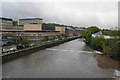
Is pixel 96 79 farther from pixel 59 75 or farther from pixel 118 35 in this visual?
pixel 118 35

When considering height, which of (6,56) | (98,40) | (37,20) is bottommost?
(6,56)

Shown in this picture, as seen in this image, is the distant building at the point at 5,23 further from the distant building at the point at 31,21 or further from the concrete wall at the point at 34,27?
the distant building at the point at 31,21

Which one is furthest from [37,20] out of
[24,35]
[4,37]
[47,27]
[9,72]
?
[9,72]

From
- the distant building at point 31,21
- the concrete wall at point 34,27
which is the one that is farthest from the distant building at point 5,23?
the distant building at point 31,21

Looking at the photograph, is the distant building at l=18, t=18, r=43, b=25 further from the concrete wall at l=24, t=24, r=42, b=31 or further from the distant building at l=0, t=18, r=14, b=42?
the distant building at l=0, t=18, r=14, b=42

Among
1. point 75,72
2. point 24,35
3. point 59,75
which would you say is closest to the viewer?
point 59,75

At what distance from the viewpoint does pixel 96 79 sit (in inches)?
330

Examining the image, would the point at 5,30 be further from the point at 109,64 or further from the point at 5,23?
the point at 109,64

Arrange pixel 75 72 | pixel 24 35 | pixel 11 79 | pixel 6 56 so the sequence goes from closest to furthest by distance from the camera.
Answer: pixel 11 79, pixel 75 72, pixel 6 56, pixel 24 35

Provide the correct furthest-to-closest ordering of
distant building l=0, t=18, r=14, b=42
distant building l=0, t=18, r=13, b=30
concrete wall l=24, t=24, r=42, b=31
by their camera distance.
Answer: concrete wall l=24, t=24, r=42, b=31 → distant building l=0, t=18, r=13, b=30 → distant building l=0, t=18, r=14, b=42

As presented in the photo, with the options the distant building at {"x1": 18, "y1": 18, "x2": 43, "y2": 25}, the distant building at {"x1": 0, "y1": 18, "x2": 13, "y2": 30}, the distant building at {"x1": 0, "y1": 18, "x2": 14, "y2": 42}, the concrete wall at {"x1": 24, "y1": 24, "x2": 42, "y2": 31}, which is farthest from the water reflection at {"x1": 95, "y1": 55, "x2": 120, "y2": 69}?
the distant building at {"x1": 18, "y1": 18, "x2": 43, "y2": 25}

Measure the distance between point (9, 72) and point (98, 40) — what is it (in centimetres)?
1465

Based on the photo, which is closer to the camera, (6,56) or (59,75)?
(59,75)

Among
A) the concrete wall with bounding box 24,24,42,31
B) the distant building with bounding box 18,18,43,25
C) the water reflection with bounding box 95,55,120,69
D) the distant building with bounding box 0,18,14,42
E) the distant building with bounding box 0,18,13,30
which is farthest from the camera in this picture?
the distant building with bounding box 18,18,43,25
